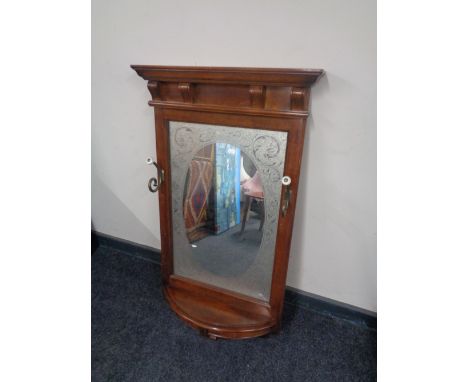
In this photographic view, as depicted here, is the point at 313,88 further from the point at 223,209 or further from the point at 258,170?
the point at 223,209

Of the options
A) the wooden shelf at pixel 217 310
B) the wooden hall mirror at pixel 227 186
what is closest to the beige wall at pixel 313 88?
the wooden hall mirror at pixel 227 186

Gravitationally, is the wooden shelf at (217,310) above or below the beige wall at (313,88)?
below

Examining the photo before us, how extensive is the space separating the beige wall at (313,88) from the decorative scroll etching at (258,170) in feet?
0.45

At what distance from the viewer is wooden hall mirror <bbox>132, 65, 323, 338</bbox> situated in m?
0.94

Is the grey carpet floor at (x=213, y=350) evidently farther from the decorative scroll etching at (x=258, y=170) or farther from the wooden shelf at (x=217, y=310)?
the decorative scroll etching at (x=258, y=170)

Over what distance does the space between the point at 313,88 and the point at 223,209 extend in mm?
595

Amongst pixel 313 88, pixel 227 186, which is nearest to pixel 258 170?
pixel 227 186

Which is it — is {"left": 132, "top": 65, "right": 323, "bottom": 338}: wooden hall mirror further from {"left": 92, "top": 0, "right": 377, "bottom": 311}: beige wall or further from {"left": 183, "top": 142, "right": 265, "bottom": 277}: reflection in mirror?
{"left": 92, "top": 0, "right": 377, "bottom": 311}: beige wall

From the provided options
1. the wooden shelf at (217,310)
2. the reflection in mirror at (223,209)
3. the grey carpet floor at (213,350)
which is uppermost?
the reflection in mirror at (223,209)

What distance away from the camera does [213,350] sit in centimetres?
110

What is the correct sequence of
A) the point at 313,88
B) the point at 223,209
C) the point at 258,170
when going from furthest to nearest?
1. the point at 223,209
2. the point at 258,170
3. the point at 313,88

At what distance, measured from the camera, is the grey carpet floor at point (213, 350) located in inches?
40.2

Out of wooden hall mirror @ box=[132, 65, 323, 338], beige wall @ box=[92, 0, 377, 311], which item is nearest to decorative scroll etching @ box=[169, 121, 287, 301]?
wooden hall mirror @ box=[132, 65, 323, 338]
